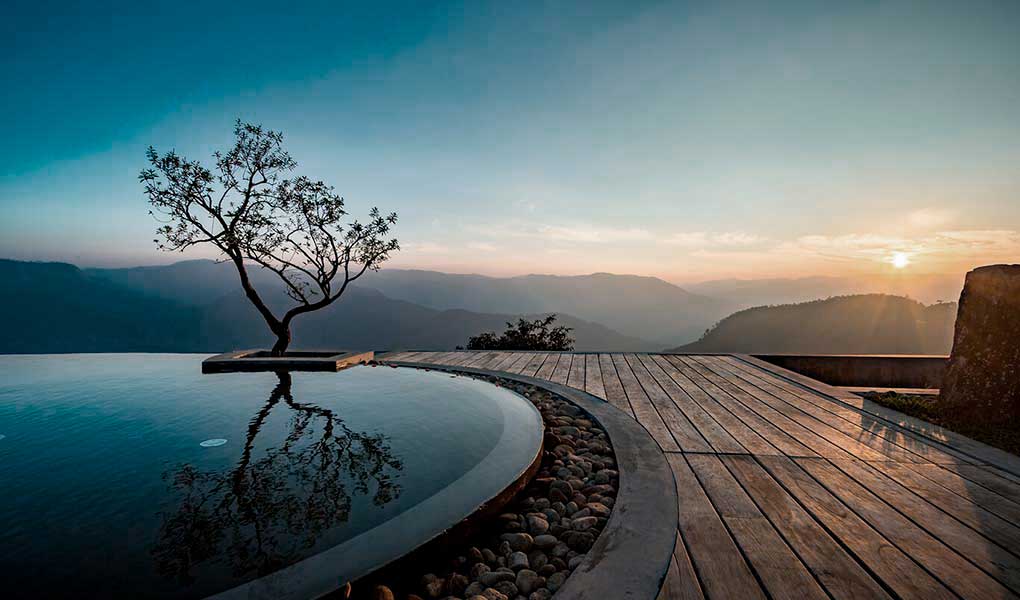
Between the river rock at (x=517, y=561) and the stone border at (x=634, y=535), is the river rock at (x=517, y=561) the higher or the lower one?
the lower one

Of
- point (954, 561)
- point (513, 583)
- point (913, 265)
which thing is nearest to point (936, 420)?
point (954, 561)

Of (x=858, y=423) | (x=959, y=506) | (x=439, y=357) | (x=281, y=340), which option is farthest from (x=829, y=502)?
(x=281, y=340)

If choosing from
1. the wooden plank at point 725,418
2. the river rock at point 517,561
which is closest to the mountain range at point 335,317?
the wooden plank at point 725,418

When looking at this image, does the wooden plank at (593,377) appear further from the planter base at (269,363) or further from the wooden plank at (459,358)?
the planter base at (269,363)

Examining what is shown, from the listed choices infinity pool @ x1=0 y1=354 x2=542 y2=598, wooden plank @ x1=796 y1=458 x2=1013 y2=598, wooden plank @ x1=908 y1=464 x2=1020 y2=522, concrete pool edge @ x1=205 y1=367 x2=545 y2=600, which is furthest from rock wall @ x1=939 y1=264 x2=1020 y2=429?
concrete pool edge @ x1=205 y1=367 x2=545 y2=600

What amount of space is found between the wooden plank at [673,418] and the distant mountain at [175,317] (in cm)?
1136

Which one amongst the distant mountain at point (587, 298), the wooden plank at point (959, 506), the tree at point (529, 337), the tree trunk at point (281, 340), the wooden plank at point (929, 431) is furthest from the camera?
the distant mountain at point (587, 298)

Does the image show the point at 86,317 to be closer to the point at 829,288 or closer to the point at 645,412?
the point at 645,412

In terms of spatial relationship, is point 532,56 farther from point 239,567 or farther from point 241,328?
point 241,328

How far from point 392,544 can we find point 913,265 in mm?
9260

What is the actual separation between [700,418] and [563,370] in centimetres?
213

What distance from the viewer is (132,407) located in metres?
3.42

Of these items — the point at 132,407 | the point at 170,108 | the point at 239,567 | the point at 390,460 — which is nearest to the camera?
the point at 239,567

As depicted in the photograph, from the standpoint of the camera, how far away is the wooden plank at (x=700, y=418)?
2.38 meters
